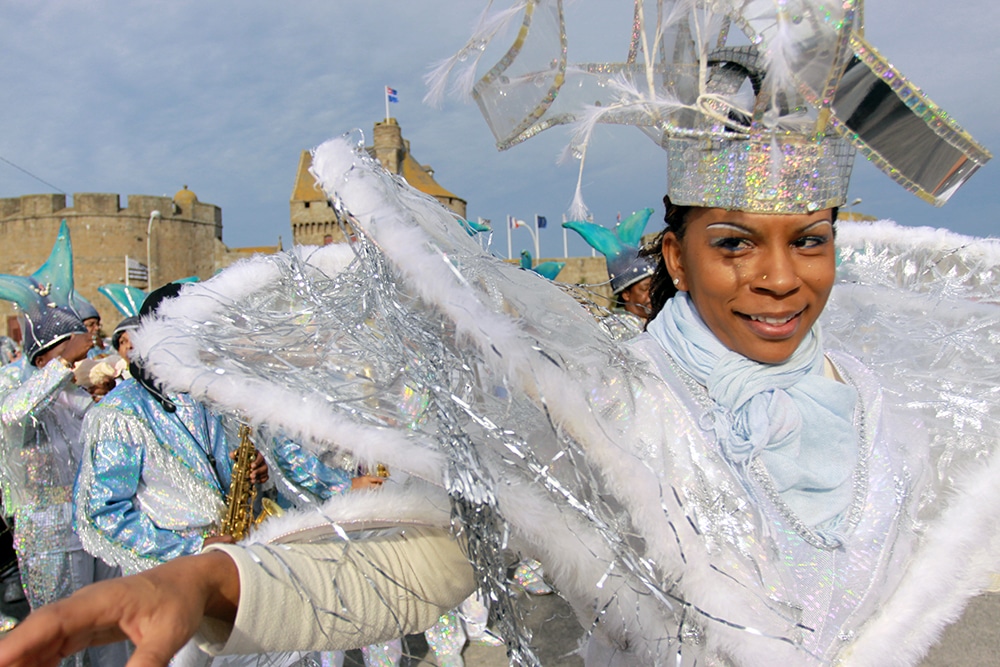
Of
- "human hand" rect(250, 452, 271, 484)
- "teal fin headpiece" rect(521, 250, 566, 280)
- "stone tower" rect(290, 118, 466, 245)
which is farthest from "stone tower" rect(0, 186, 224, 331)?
"human hand" rect(250, 452, 271, 484)

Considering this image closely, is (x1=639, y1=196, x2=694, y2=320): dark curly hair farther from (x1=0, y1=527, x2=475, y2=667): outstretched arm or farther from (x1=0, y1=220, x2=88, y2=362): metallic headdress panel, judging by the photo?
(x1=0, y1=220, x2=88, y2=362): metallic headdress panel

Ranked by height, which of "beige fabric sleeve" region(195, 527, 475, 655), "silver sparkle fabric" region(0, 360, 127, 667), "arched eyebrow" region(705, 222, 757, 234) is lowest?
"silver sparkle fabric" region(0, 360, 127, 667)

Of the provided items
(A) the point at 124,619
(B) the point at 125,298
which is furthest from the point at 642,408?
(B) the point at 125,298

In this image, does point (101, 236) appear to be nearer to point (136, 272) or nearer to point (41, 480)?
point (136, 272)

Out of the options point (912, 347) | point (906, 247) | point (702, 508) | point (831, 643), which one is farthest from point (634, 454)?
point (906, 247)

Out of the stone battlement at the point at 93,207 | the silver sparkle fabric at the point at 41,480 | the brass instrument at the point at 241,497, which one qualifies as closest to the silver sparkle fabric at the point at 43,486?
the silver sparkle fabric at the point at 41,480

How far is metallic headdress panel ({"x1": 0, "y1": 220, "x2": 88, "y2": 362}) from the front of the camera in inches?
173

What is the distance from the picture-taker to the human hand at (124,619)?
0.63 meters

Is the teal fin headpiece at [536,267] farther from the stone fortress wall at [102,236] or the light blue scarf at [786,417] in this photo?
the stone fortress wall at [102,236]

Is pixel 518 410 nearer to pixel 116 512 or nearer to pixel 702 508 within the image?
pixel 702 508

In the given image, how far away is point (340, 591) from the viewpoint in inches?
38.5

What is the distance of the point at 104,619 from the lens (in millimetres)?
686

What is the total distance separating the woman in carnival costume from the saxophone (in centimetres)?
147

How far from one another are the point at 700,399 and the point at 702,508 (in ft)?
0.69
